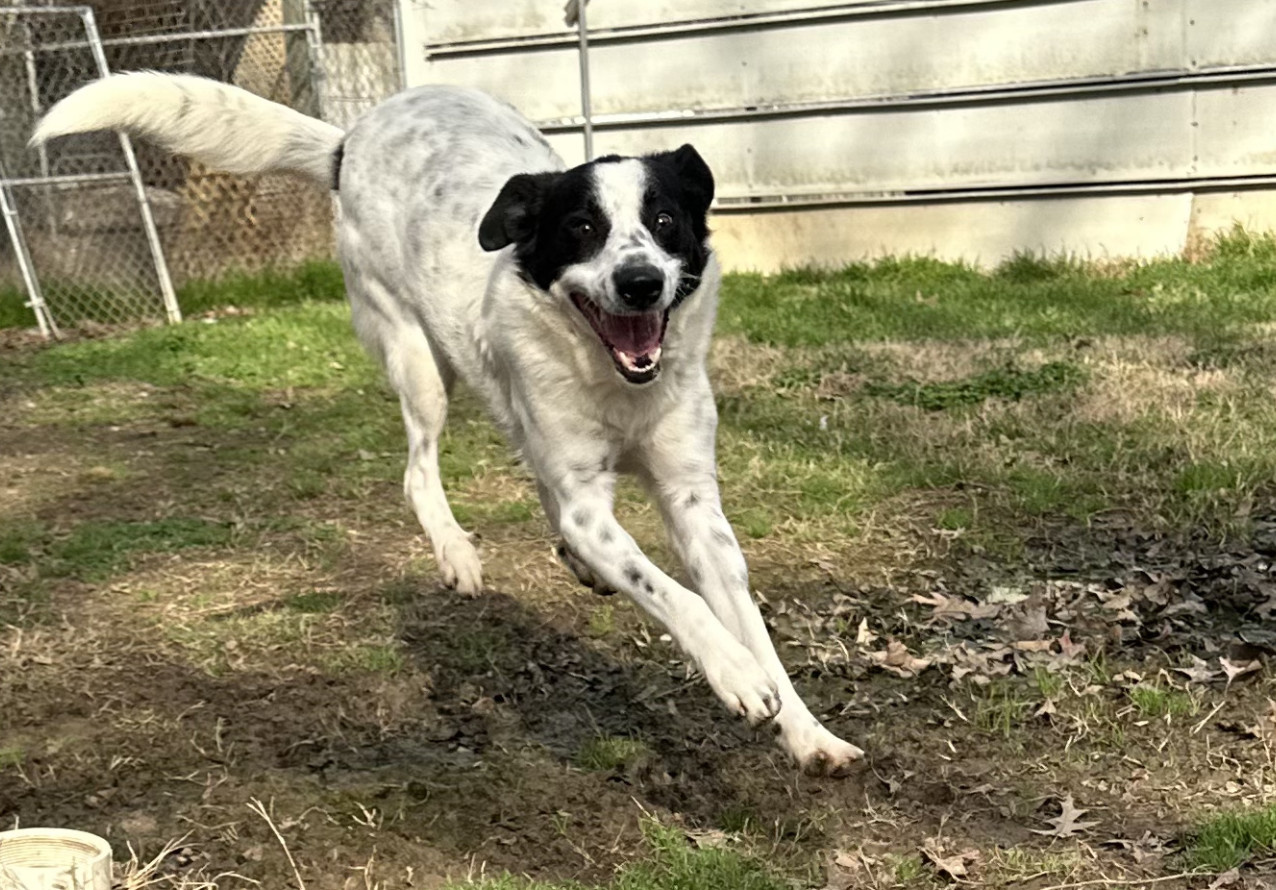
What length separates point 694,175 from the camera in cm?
397

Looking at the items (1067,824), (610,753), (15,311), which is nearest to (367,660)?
(610,753)

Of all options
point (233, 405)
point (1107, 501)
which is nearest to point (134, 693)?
point (1107, 501)

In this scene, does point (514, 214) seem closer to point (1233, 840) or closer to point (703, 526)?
point (703, 526)

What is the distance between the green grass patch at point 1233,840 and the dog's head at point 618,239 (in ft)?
4.73

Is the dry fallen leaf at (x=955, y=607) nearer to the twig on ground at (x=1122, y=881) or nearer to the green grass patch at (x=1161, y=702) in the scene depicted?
the green grass patch at (x=1161, y=702)

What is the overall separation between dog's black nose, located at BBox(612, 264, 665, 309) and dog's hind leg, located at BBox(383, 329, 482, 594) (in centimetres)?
145

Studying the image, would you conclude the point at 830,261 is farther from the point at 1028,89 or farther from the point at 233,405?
the point at 233,405

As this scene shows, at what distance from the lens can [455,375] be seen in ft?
16.1

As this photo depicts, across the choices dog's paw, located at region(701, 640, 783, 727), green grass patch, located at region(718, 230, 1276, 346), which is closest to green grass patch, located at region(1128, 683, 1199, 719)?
dog's paw, located at region(701, 640, 783, 727)

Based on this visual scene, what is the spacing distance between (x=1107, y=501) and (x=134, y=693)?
9.47ft

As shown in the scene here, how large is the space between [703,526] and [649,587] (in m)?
0.35

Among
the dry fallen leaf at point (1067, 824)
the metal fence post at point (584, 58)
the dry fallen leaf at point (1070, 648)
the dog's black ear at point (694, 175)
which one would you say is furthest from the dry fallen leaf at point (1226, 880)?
the metal fence post at point (584, 58)

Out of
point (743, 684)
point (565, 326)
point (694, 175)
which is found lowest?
point (743, 684)

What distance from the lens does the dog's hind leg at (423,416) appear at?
4785 millimetres
